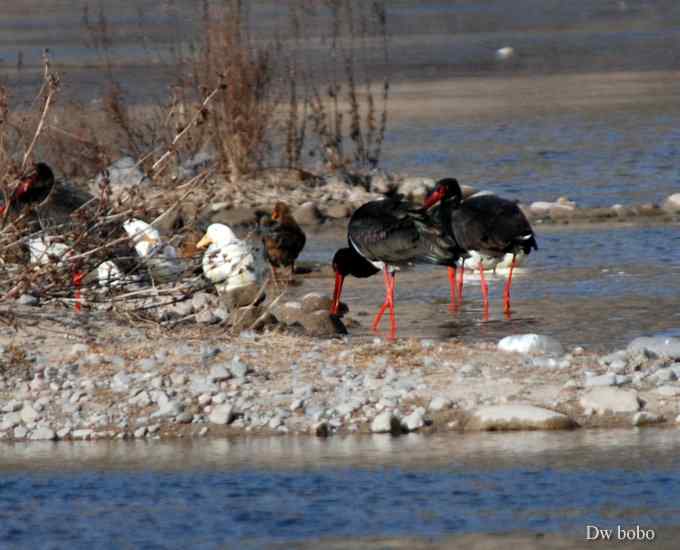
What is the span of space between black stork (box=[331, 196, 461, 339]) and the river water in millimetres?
409

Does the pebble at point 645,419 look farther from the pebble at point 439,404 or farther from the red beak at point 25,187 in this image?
the red beak at point 25,187

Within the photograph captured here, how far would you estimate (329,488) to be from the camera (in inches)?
327

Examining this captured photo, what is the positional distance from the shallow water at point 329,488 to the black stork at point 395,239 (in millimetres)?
4345

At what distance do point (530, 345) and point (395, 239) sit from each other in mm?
2993

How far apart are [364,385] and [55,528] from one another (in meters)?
2.44

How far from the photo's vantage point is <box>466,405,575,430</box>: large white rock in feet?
30.5

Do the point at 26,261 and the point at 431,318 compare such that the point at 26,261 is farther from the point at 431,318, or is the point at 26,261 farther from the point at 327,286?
the point at 327,286

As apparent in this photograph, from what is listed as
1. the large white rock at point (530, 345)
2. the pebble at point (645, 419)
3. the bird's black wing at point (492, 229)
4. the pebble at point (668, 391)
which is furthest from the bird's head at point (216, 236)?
the pebble at point (645, 419)

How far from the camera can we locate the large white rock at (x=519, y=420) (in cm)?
930

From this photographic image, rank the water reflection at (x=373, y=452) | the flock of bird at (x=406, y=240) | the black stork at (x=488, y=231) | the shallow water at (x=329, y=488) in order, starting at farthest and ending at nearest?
the black stork at (x=488, y=231) → the flock of bird at (x=406, y=240) → the water reflection at (x=373, y=452) → the shallow water at (x=329, y=488)

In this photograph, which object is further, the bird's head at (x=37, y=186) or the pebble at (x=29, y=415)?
the bird's head at (x=37, y=186)

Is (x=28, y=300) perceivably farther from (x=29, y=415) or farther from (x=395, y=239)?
(x=395, y=239)

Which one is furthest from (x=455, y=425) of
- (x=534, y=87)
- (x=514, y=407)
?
(x=534, y=87)

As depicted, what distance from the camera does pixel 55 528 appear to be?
782 cm
